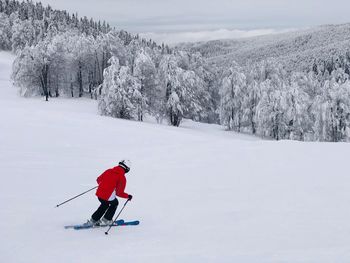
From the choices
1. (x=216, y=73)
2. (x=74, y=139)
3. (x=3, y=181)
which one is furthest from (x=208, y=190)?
(x=216, y=73)

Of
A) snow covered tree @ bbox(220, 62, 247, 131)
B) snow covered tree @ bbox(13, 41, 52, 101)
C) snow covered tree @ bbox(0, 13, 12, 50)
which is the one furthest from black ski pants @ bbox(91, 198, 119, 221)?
snow covered tree @ bbox(0, 13, 12, 50)

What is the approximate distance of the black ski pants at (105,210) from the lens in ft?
30.1

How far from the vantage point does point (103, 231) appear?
905 centimetres

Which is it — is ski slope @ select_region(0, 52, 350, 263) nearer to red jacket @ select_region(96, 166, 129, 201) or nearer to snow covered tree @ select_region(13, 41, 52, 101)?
red jacket @ select_region(96, 166, 129, 201)

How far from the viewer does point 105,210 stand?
9.23 m

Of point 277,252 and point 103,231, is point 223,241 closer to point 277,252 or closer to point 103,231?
point 277,252

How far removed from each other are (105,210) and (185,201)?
3459mm

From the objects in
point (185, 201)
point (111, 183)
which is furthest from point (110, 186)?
point (185, 201)

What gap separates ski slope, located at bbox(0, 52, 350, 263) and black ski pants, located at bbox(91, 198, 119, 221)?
0.33 m

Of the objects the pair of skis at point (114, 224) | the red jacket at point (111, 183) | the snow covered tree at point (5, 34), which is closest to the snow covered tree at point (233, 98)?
the pair of skis at point (114, 224)

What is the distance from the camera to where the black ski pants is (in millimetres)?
9164

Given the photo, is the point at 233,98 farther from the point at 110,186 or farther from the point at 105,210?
the point at 110,186

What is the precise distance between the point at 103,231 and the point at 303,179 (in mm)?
8630

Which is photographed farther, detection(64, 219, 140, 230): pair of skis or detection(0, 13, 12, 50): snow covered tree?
detection(0, 13, 12, 50): snow covered tree
